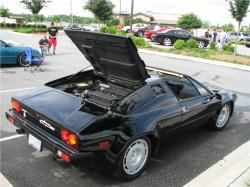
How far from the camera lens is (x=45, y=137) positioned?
3.60 meters

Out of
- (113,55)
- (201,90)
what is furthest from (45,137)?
(201,90)

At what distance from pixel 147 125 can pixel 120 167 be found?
0.63 metres

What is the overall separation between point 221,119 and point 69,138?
11.6ft

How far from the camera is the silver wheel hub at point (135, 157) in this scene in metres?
3.68

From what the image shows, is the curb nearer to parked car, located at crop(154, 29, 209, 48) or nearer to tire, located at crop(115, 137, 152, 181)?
parked car, located at crop(154, 29, 209, 48)

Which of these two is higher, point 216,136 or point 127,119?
point 127,119

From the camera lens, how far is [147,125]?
3.78 metres

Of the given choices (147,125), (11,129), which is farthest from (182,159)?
(11,129)

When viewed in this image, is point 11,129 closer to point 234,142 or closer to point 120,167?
point 120,167

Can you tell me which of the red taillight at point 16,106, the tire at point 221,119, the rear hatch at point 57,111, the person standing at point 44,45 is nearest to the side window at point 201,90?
the tire at point 221,119

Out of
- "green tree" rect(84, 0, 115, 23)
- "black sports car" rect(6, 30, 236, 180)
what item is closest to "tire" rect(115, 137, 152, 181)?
"black sports car" rect(6, 30, 236, 180)

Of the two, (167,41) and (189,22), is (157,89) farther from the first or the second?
(189,22)

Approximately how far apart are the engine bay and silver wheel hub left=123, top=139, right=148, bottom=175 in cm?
61

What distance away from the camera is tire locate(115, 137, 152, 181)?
3566 mm
